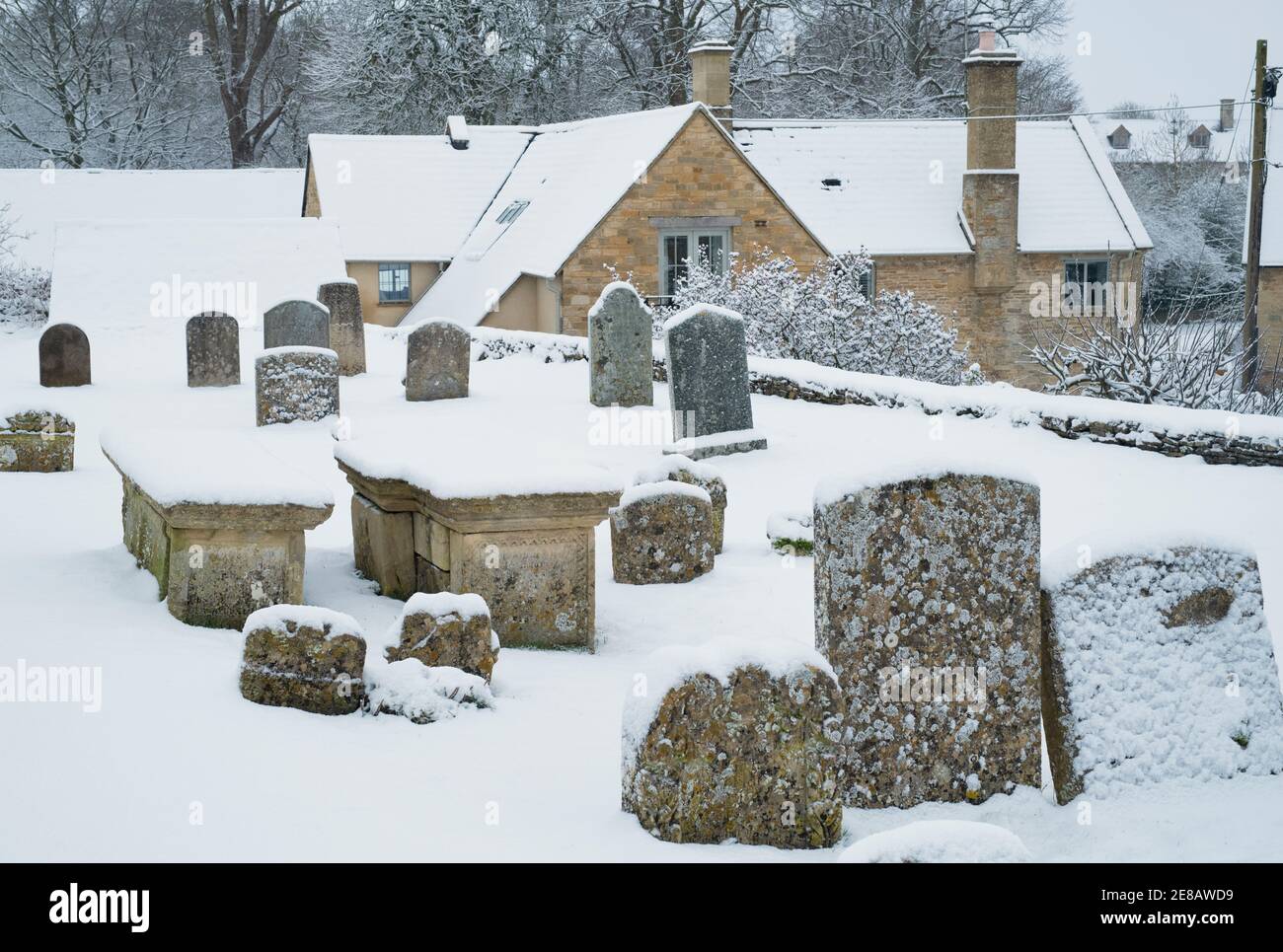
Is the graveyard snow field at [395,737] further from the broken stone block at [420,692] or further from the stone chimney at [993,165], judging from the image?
the stone chimney at [993,165]

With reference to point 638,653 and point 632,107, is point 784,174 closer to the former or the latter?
point 632,107

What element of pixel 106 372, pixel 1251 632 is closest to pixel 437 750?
pixel 1251 632

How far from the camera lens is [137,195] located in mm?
34594

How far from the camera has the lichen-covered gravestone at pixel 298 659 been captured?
18.7ft

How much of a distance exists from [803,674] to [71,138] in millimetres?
42991

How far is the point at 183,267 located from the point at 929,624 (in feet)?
71.1

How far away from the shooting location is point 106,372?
19156 mm

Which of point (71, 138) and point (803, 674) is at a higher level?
point (71, 138)

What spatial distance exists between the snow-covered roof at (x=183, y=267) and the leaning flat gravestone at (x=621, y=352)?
8.98 m

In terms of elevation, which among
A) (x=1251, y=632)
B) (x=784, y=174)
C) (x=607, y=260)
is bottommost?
(x=1251, y=632)

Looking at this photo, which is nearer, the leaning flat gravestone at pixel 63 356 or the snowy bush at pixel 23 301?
the leaning flat gravestone at pixel 63 356

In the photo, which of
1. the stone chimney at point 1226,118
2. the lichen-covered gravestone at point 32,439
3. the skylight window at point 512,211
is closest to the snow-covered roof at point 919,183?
the skylight window at point 512,211

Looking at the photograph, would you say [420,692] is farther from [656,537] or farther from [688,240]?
[688,240]

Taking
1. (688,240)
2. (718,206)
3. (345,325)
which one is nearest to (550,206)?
(688,240)
